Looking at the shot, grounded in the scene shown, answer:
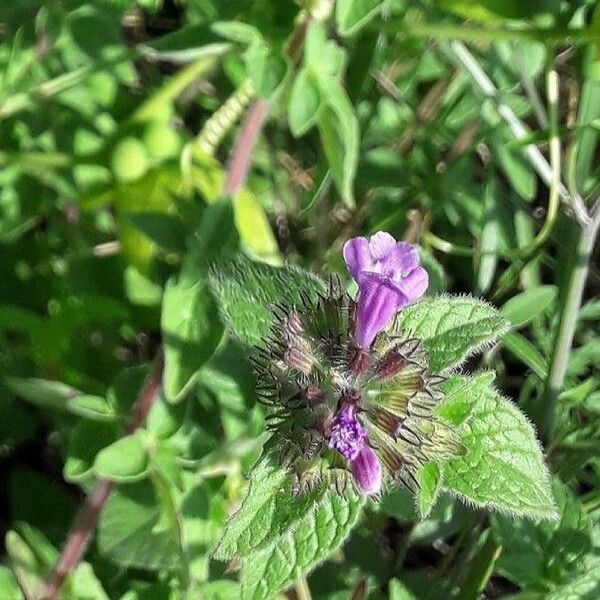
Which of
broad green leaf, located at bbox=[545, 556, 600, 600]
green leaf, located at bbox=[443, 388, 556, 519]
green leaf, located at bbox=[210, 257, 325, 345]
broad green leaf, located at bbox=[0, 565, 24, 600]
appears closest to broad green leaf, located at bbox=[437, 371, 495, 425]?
green leaf, located at bbox=[443, 388, 556, 519]

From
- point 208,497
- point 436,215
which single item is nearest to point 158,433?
point 208,497

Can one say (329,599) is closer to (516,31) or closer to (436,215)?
(436,215)

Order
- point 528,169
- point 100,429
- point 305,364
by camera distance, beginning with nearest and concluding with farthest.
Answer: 1. point 305,364
2. point 100,429
3. point 528,169

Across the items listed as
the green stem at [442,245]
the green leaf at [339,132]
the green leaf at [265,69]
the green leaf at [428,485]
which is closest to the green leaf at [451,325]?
the green leaf at [428,485]

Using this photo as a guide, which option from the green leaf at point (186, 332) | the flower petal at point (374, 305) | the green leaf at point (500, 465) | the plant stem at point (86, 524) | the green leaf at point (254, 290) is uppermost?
the flower petal at point (374, 305)

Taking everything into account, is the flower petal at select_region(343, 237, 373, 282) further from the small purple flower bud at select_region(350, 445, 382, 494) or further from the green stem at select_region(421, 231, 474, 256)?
the green stem at select_region(421, 231, 474, 256)

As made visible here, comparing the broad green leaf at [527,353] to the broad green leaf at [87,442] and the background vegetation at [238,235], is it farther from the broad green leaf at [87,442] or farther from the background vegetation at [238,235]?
the broad green leaf at [87,442]
